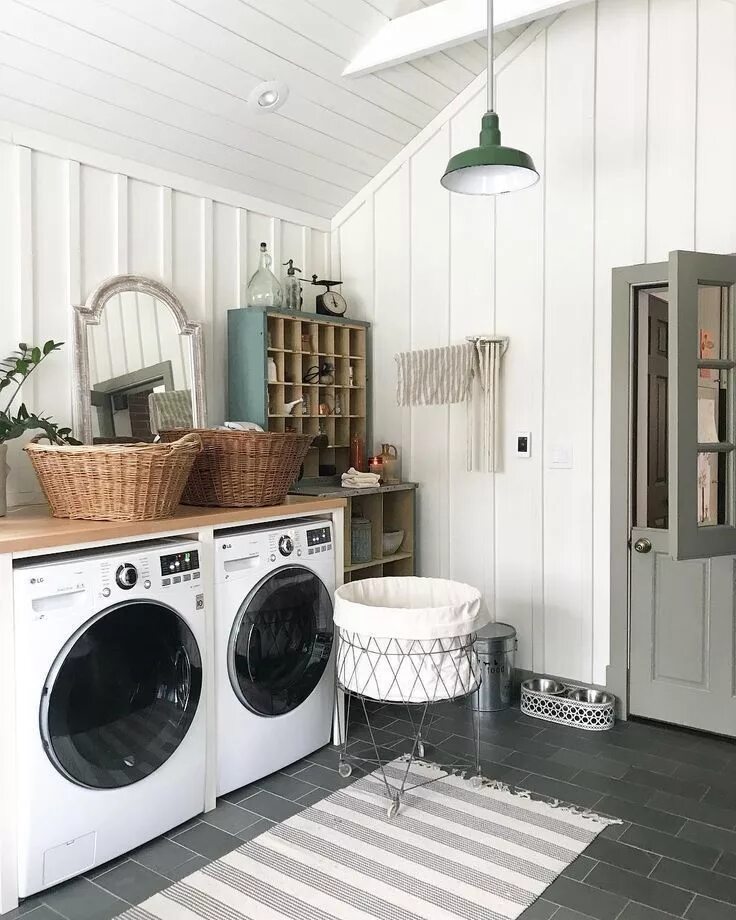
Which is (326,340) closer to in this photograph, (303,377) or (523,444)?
(303,377)

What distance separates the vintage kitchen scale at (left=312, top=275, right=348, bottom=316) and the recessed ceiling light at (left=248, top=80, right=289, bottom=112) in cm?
90

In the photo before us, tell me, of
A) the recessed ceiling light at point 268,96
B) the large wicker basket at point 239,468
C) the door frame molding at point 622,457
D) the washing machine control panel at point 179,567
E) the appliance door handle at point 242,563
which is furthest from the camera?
the door frame molding at point 622,457

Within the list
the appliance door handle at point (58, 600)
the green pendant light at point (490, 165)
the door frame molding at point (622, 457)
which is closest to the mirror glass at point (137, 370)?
the appliance door handle at point (58, 600)

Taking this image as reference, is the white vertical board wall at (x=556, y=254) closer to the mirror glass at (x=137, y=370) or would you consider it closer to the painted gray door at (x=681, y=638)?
the painted gray door at (x=681, y=638)

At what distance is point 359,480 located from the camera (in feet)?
12.3

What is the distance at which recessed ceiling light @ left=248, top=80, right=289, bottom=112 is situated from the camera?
3199 mm

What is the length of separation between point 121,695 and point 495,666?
1806 millimetres

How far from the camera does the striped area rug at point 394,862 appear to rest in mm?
2098

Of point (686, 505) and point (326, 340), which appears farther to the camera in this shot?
point (326, 340)

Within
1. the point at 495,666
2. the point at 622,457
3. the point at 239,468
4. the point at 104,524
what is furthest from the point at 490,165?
the point at 495,666

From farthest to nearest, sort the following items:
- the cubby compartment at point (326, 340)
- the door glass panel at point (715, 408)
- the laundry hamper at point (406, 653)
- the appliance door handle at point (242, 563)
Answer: the cubby compartment at point (326, 340) → the door glass panel at point (715, 408) → the appliance door handle at point (242, 563) → the laundry hamper at point (406, 653)

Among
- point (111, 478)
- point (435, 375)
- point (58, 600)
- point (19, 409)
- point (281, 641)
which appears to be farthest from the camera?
point (435, 375)

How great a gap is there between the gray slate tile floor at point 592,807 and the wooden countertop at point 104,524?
0.95 m

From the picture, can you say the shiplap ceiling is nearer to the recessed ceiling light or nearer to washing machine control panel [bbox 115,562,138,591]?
the recessed ceiling light
